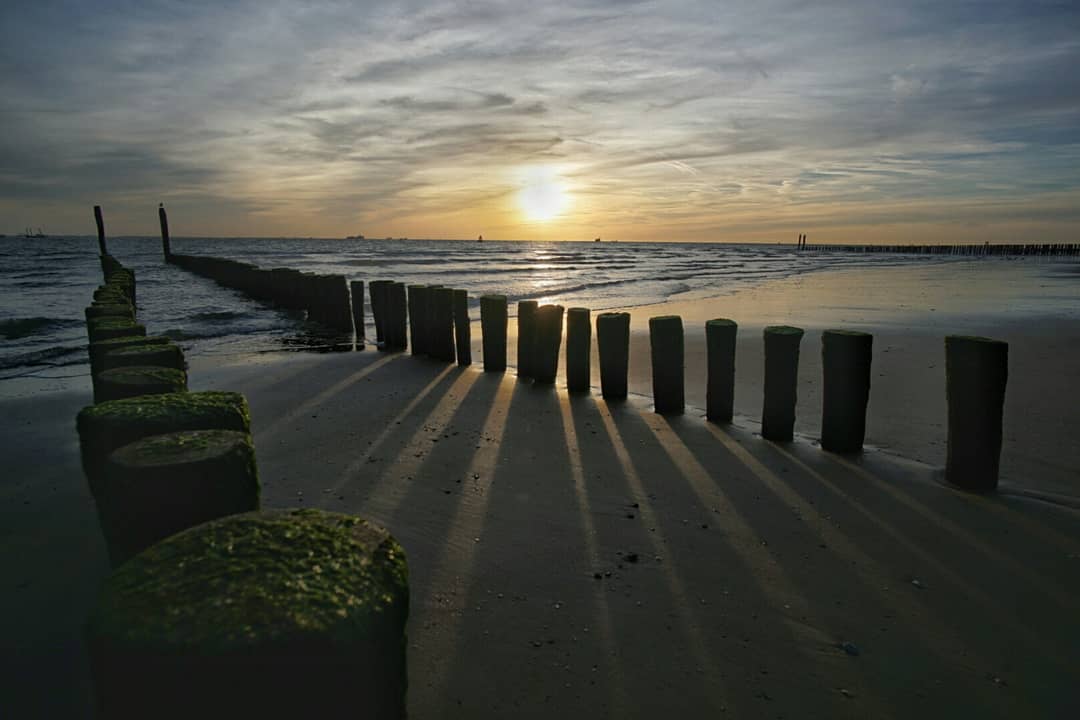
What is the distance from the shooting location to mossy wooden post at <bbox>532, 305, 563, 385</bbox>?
23.2 ft

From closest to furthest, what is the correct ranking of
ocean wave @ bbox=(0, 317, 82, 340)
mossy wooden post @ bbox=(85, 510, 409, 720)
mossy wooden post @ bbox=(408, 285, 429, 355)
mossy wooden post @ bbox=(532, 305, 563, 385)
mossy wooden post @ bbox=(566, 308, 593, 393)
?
mossy wooden post @ bbox=(85, 510, 409, 720), mossy wooden post @ bbox=(566, 308, 593, 393), mossy wooden post @ bbox=(532, 305, 563, 385), mossy wooden post @ bbox=(408, 285, 429, 355), ocean wave @ bbox=(0, 317, 82, 340)

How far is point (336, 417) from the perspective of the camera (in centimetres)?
584

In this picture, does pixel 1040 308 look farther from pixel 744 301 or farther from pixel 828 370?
pixel 828 370

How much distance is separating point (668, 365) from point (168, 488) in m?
4.70

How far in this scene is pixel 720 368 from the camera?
5641 millimetres

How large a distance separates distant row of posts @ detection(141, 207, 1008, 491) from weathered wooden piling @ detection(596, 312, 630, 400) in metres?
0.01

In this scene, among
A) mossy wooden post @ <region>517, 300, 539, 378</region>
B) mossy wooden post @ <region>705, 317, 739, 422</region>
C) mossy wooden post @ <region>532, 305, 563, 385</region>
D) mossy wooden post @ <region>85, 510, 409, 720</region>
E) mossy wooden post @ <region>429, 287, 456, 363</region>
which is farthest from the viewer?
mossy wooden post @ <region>429, 287, 456, 363</region>

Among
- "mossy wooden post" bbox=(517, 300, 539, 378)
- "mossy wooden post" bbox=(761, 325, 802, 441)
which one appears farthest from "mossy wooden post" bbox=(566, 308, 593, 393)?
"mossy wooden post" bbox=(761, 325, 802, 441)

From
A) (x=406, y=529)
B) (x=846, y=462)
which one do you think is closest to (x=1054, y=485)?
(x=846, y=462)

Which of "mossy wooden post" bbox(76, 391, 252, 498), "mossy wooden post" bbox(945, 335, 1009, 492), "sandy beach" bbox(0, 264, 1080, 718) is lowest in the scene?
"sandy beach" bbox(0, 264, 1080, 718)

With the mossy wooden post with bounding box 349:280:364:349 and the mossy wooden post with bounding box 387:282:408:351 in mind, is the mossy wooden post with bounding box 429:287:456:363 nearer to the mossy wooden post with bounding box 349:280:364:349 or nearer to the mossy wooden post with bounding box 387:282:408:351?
the mossy wooden post with bounding box 387:282:408:351

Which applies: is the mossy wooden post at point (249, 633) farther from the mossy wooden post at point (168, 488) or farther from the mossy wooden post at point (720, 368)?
the mossy wooden post at point (720, 368)

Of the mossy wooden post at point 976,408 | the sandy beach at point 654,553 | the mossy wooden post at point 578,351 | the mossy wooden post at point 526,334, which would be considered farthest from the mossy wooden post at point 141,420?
the mossy wooden post at point 526,334

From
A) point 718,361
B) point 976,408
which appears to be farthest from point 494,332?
point 976,408
